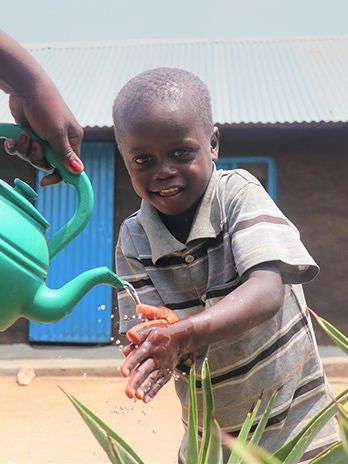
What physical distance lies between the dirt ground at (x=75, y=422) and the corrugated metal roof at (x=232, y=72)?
266 centimetres

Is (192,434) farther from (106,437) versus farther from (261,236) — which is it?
(261,236)

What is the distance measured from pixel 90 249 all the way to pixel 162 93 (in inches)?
218

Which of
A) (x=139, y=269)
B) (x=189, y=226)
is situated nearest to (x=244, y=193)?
(x=189, y=226)

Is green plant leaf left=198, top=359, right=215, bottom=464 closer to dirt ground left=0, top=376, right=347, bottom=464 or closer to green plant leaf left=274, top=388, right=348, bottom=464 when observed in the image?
green plant leaf left=274, top=388, right=348, bottom=464

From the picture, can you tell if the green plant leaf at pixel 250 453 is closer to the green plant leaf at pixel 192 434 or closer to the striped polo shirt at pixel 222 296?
the green plant leaf at pixel 192 434

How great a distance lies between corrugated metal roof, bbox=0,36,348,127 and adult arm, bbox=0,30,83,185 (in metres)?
4.89

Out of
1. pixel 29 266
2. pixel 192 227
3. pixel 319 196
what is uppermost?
pixel 319 196

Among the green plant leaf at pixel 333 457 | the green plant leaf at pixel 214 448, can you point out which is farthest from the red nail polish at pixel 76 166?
the green plant leaf at pixel 333 457

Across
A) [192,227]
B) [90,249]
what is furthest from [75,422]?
[192,227]

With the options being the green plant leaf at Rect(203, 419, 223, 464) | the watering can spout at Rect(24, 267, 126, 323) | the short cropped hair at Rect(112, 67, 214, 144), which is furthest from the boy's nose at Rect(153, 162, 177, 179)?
the green plant leaf at Rect(203, 419, 223, 464)

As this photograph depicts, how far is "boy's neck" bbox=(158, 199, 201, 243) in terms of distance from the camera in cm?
154

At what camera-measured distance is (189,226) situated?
1.55 m

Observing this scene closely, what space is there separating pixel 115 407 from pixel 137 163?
4.04m

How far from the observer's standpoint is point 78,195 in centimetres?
129
